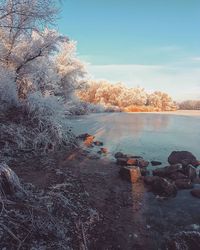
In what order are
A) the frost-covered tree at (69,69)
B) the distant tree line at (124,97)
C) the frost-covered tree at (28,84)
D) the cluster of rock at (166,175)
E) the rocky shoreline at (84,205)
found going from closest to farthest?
the rocky shoreline at (84,205), the cluster of rock at (166,175), the frost-covered tree at (28,84), the frost-covered tree at (69,69), the distant tree line at (124,97)

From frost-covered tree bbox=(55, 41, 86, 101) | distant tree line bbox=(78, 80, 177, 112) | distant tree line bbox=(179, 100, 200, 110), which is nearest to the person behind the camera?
frost-covered tree bbox=(55, 41, 86, 101)

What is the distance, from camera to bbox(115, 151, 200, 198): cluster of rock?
7.15 meters

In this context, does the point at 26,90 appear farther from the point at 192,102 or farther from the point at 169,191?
the point at 192,102

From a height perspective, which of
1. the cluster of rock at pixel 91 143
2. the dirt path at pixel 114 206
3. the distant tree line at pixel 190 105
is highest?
the distant tree line at pixel 190 105

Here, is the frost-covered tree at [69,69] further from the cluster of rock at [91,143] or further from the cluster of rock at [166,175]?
the cluster of rock at [166,175]

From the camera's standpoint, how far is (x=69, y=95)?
93.9 feet

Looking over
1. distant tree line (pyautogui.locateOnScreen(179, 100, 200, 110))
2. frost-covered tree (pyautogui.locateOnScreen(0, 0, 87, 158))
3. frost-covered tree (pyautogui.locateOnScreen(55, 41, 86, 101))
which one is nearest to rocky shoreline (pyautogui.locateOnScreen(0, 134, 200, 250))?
frost-covered tree (pyautogui.locateOnScreen(0, 0, 87, 158))

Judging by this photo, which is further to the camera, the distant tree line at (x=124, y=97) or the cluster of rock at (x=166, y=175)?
the distant tree line at (x=124, y=97)

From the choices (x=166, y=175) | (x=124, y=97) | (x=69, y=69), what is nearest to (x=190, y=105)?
(x=124, y=97)

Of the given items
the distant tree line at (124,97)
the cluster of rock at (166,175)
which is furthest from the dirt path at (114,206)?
the distant tree line at (124,97)

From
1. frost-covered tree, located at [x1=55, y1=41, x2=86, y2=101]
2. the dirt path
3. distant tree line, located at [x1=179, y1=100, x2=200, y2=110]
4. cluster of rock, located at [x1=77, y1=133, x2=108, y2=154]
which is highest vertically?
frost-covered tree, located at [x1=55, y1=41, x2=86, y2=101]

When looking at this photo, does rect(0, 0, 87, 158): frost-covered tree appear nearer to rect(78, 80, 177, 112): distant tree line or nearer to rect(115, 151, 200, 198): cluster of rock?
rect(115, 151, 200, 198): cluster of rock

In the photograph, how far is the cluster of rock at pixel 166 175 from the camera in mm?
7148

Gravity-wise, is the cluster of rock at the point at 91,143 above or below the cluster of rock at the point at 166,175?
above
